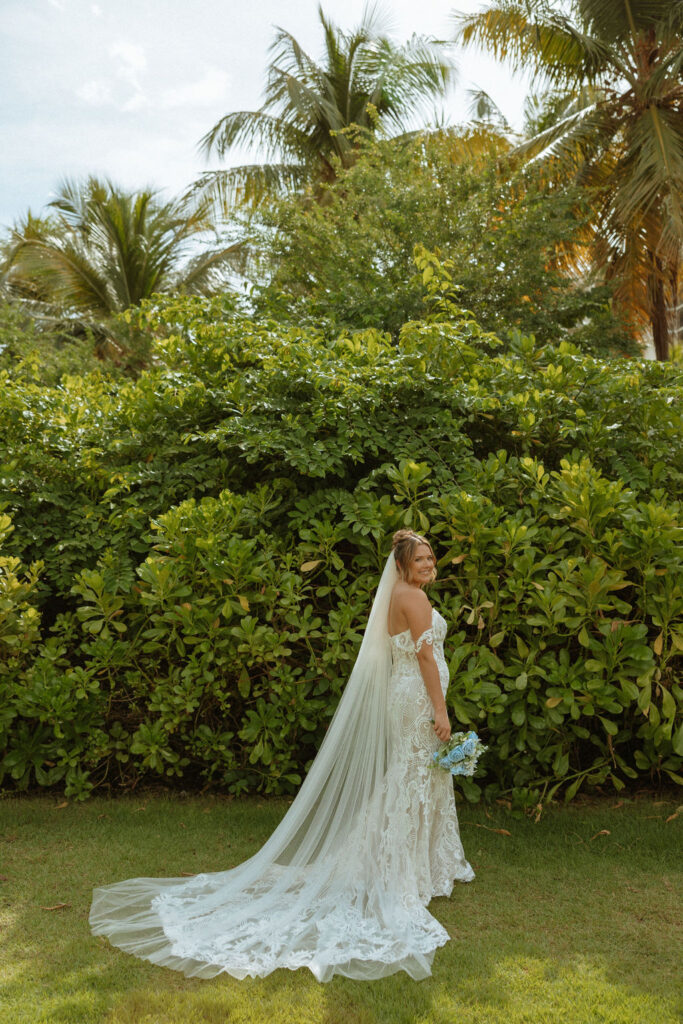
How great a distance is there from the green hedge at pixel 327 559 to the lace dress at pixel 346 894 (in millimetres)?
627

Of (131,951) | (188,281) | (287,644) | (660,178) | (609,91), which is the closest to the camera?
(131,951)

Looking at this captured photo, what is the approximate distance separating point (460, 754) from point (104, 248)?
2045cm

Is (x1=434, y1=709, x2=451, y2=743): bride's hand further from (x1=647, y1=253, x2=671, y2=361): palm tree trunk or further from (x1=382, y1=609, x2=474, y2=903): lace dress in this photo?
(x1=647, y1=253, x2=671, y2=361): palm tree trunk

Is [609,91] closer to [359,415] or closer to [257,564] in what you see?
[359,415]

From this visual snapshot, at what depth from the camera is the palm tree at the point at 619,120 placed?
1259 centimetres

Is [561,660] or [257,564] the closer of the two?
[561,660]

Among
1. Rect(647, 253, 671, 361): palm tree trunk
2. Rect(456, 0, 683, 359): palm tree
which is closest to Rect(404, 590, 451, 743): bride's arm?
Rect(456, 0, 683, 359): palm tree

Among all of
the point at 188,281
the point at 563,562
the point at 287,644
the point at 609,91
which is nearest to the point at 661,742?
the point at 563,562

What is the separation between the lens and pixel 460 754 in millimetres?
4027

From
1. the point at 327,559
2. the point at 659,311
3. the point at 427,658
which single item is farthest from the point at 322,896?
the point at 659,311

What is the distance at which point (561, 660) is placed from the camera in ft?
16.0

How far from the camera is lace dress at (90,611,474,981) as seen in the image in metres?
3.46

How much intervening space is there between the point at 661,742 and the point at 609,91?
12892mm

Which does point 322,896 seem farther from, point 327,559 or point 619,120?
point 619,120
